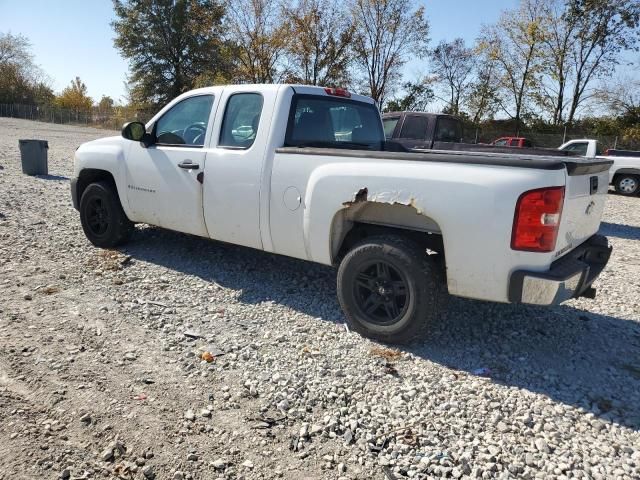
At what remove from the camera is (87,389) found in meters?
3.02

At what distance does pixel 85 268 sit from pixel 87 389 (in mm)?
2494

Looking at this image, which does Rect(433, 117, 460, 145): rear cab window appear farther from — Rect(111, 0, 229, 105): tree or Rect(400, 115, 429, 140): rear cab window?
Rect(111, 0, 229, 105): tree

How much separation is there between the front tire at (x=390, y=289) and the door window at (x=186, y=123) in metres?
2.16

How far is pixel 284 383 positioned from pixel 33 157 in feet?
36.8

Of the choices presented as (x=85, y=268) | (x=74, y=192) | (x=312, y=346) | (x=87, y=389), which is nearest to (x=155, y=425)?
(x=87, y=389)

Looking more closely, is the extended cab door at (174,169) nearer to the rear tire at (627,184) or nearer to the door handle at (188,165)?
the door handle at (188,165)

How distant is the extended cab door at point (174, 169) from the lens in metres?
4.73

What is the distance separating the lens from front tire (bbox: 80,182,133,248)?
561cm

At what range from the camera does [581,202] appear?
3.41 meters

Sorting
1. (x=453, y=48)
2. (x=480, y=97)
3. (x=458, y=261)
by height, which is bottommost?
(x=458, y=261)

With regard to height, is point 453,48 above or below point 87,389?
above

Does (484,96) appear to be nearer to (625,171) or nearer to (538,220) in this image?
(625,171)

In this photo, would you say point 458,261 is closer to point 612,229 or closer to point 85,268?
point 85,268

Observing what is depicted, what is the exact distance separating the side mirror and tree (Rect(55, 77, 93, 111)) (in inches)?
2660
